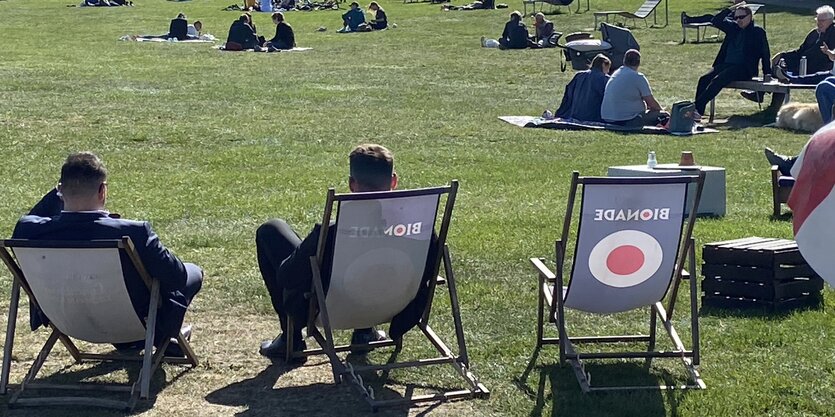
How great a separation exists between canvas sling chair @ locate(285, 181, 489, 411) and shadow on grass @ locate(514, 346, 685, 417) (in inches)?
12.4

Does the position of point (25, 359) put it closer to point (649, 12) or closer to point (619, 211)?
point (619, 211)

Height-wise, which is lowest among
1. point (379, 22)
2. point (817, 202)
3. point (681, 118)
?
point (379, 22)

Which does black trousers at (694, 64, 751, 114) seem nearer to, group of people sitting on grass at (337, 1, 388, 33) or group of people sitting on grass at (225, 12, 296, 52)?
group of people sitting on grass at (225, 12, 296, 52)

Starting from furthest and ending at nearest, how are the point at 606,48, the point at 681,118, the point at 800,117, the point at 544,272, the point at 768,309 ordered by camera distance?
the point at 606,48 → the point at 800,117 → the point at 681,118 → the point at 768,309 → the point at 544,272

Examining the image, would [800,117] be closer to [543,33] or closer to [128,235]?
[128,235]

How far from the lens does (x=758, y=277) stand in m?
7.40

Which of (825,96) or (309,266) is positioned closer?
(309,266)

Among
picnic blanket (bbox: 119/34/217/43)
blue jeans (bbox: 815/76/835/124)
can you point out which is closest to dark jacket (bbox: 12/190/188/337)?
blue jeans (bbox: 815/76/835/124)

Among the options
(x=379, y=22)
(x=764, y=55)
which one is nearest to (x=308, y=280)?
(x=764, y=55)

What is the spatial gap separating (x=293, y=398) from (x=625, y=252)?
1767mm

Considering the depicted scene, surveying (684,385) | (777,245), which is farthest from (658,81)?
(684,385)

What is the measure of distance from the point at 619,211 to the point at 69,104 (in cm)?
1489

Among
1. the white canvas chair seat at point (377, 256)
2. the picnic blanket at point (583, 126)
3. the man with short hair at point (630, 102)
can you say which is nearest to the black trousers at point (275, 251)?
the white canvas chair seat at point (377, 256)

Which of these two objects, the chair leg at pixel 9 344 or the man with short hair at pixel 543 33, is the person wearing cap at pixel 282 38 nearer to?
the man with short hair at pixel 543 33
